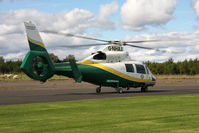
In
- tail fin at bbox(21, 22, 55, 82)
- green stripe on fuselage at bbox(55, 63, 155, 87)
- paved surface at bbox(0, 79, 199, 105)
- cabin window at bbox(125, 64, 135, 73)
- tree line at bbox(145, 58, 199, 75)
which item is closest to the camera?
paved surface at bbox(0, 79, 199, 105)

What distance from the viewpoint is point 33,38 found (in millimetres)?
28453

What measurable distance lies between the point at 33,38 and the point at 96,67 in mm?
7604

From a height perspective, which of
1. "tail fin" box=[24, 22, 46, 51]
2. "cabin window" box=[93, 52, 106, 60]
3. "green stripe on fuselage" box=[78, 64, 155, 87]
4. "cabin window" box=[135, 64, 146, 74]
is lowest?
"green stripe on fuselage" box=[78, 64, 155, 87]

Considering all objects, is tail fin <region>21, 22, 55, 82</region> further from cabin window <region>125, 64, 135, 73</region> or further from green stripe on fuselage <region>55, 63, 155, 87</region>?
cabin window <region>125, 64, 135, 73</region>

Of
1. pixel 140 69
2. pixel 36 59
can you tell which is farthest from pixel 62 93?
pixel 140 69

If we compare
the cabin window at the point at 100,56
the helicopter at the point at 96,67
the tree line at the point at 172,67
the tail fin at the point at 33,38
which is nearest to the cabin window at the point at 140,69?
the helicopter at the point at 96,67

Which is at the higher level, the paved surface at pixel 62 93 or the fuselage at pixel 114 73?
the fuselage at pixel 114 73

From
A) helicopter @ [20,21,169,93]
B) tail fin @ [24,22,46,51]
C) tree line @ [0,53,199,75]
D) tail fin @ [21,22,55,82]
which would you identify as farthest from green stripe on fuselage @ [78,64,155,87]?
tree line @ [0,53,199,75]

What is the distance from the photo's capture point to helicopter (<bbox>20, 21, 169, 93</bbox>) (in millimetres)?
28406

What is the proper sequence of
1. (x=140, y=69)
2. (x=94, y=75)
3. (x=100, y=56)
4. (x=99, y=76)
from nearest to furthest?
(x=94, y=75), (x=99, y=76), (x=100, y=56), (x=140, y=69)

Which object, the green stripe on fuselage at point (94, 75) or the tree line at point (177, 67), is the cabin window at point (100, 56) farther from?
the tree line at point (177, 67)

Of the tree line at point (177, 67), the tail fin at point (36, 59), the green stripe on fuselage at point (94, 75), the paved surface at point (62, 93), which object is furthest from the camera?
the tree line at point (177, 67)

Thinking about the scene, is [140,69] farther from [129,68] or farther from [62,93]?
[62,93]

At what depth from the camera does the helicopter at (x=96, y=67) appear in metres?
28.4
